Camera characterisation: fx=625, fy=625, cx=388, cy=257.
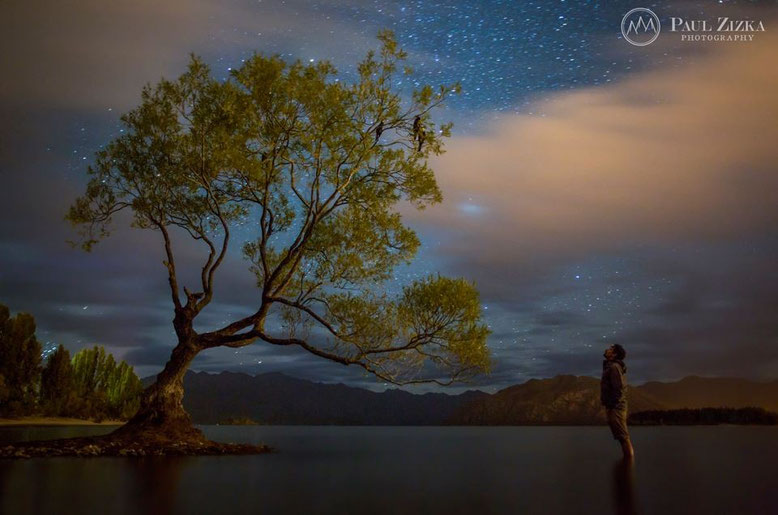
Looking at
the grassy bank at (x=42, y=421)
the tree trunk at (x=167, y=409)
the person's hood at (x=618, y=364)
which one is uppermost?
the person's hood at (x=618, y=364)

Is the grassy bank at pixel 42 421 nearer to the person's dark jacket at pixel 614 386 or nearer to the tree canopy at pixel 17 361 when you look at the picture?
the tree canopy at pixel 17 361

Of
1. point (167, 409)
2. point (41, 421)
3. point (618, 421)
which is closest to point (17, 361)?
point (41, 421)

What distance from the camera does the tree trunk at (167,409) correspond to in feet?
87.6

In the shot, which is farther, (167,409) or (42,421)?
(42,421)

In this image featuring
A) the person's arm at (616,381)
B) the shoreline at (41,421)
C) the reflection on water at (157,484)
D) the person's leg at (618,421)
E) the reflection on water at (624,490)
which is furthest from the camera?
the shoreline at (41,421)

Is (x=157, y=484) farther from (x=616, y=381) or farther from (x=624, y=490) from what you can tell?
(x=616, y=381)

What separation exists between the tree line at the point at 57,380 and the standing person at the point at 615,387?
2811 inches

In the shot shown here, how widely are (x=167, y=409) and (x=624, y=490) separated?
2051 cm

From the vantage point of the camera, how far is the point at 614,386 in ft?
65.0

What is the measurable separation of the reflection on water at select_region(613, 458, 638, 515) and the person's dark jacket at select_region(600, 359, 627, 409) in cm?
191

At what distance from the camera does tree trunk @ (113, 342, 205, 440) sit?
26688 mm

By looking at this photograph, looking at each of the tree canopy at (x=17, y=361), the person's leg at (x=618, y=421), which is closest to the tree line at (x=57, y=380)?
the tree canopy at (x=17, y=361)

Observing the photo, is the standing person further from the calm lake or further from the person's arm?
the calm lake

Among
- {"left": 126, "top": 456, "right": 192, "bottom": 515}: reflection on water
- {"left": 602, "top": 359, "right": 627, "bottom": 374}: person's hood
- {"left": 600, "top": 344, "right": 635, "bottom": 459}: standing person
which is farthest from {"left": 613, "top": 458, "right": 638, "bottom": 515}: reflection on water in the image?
{"left": 126, "top": 456, "right": 192, "bottom": 515}: reflection on water
